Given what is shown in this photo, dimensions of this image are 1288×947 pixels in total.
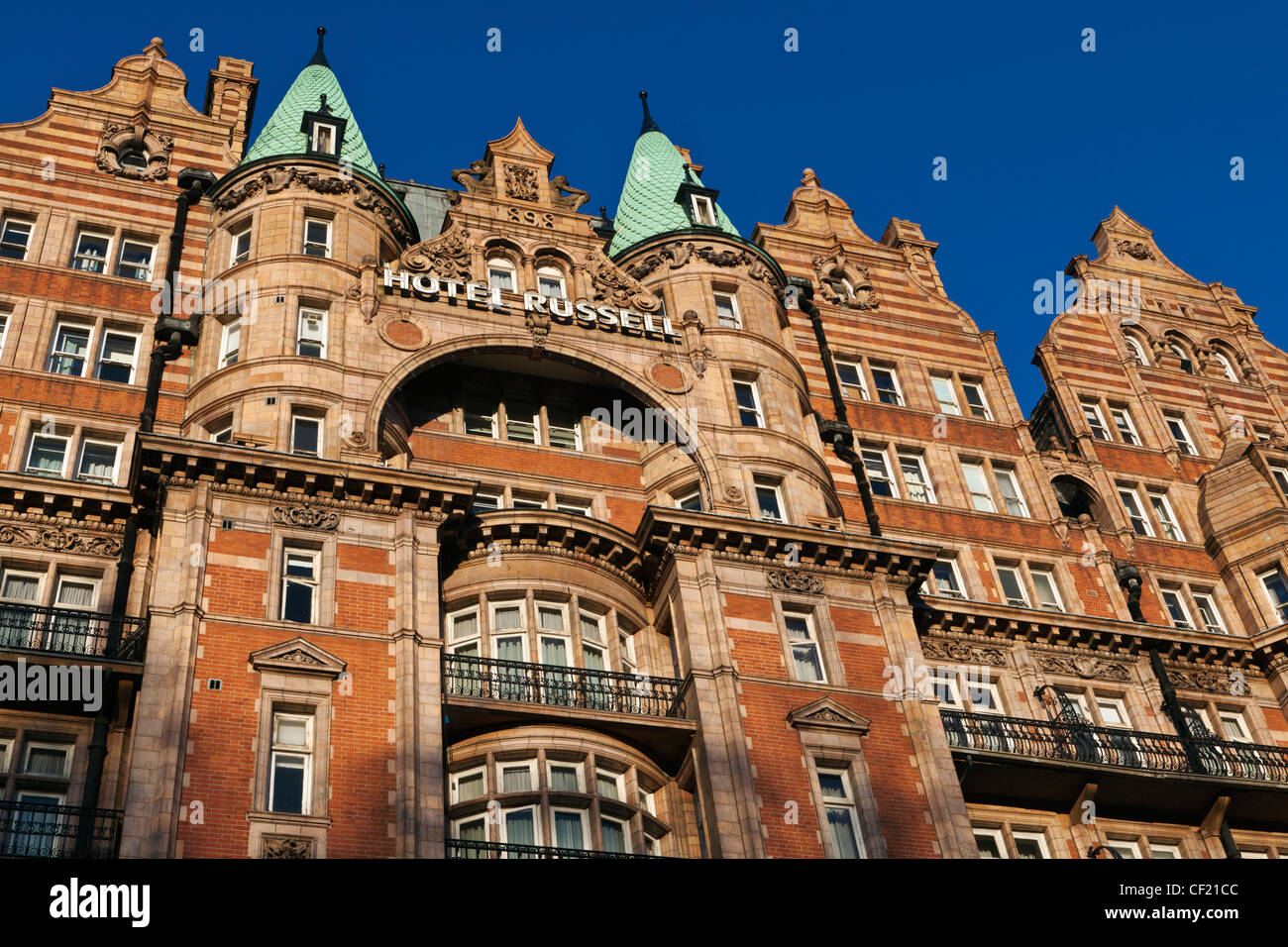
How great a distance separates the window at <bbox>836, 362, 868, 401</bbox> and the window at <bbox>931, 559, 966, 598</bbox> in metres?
6.35

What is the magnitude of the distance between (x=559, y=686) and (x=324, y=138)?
63.0ft

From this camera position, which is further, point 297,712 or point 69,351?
point 69,351

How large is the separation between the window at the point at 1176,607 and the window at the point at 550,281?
61.6 feet

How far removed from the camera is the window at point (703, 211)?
146 feet

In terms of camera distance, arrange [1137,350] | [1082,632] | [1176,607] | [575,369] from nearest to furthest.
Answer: [1082,632]
[575,369]
[1176,607]
[1137,350]

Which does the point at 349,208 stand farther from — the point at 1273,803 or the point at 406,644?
the point at 1273,803

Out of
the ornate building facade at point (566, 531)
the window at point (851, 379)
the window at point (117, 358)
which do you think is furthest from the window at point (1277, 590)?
the window at point (117, 358)

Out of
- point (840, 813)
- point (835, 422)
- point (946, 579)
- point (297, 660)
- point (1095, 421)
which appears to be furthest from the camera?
point (1095, 421)

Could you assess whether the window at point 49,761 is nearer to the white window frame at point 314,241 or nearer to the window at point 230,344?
the window at point 230,344

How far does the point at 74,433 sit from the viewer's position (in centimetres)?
3369

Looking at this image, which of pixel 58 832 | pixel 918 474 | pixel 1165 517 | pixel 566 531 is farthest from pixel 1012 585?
pixel 58 832

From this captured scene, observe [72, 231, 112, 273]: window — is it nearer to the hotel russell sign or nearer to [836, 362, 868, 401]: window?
the hotel russell sign

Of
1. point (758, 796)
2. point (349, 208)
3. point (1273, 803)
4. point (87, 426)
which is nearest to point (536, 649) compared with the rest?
point (758, 796)

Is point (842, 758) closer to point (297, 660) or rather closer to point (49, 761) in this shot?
point (297, 660)
